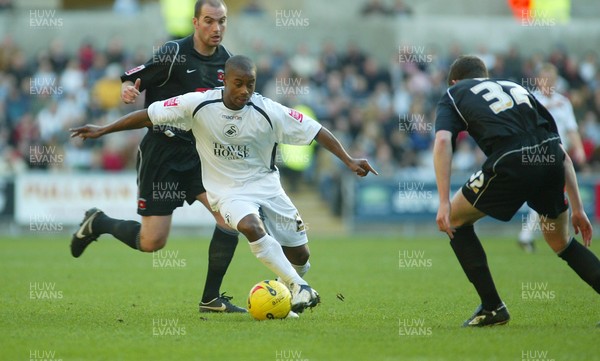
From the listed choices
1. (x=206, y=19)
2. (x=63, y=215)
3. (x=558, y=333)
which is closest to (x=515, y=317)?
(x=558, y=333)

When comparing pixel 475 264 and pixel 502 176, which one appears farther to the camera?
pixel 475 264

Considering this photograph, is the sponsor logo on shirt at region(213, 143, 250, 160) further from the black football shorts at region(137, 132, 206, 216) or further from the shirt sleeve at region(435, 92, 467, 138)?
the shirt sleeve at region(435, 92, 467, 138)

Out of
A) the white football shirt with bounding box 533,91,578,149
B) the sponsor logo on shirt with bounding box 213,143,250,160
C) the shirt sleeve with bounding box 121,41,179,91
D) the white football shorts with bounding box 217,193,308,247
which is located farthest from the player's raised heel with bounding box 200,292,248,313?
the white football shirt with bounding box 533,91,578,149

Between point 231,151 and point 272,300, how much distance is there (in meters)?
1.32

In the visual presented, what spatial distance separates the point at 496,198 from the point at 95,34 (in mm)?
21738

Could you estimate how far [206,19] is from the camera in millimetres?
8703

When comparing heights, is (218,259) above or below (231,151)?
below

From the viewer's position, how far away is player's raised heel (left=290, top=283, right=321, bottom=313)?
7778 mm

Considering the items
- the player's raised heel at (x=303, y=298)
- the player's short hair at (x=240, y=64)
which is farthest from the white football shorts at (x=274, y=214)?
the player's short hair at (x=240, y=64)

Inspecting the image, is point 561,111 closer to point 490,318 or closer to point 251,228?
point 490,318

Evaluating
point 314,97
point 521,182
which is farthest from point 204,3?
point 314,97

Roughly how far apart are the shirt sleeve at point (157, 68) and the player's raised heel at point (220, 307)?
82.4 inches

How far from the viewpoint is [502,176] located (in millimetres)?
7363

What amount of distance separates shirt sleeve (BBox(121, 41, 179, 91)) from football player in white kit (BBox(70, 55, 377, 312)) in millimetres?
732
